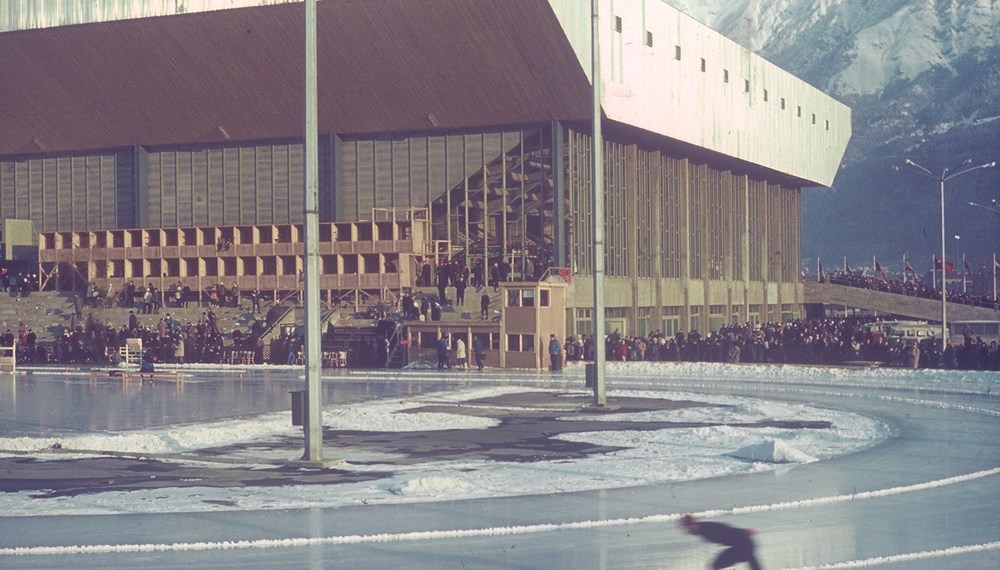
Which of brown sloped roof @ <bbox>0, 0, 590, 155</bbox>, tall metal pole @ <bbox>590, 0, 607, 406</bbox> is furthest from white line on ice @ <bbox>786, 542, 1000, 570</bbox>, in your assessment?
brown sloped roof @ <bbox>0, 0, 590, 155</bbox>

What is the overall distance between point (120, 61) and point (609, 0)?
23.3 meters

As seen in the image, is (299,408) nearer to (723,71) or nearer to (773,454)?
(773,454)

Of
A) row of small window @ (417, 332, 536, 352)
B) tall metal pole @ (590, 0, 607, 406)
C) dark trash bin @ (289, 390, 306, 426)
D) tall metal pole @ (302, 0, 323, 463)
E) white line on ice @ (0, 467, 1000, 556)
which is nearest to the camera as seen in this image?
white line on ice @ (0, 467, 1000, 556)

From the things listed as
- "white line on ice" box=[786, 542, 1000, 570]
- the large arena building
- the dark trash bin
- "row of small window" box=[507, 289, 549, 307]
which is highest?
the large arena building

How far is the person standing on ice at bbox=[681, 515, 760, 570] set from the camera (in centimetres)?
1162

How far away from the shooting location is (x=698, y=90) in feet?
249

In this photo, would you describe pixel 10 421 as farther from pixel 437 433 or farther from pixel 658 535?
pixel 658 535

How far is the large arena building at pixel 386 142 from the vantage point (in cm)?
6338

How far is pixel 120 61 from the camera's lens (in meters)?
67.1

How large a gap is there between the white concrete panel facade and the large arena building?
19cm

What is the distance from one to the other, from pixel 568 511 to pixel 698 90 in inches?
2468

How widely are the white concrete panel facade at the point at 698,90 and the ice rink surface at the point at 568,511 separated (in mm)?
37938

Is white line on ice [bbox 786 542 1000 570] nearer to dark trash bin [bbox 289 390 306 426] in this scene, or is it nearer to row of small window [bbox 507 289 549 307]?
dark trash bin [bbox 289 390 306 426]

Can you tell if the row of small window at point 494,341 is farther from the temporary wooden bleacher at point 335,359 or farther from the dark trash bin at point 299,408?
the dark trash bin at point 299,408
